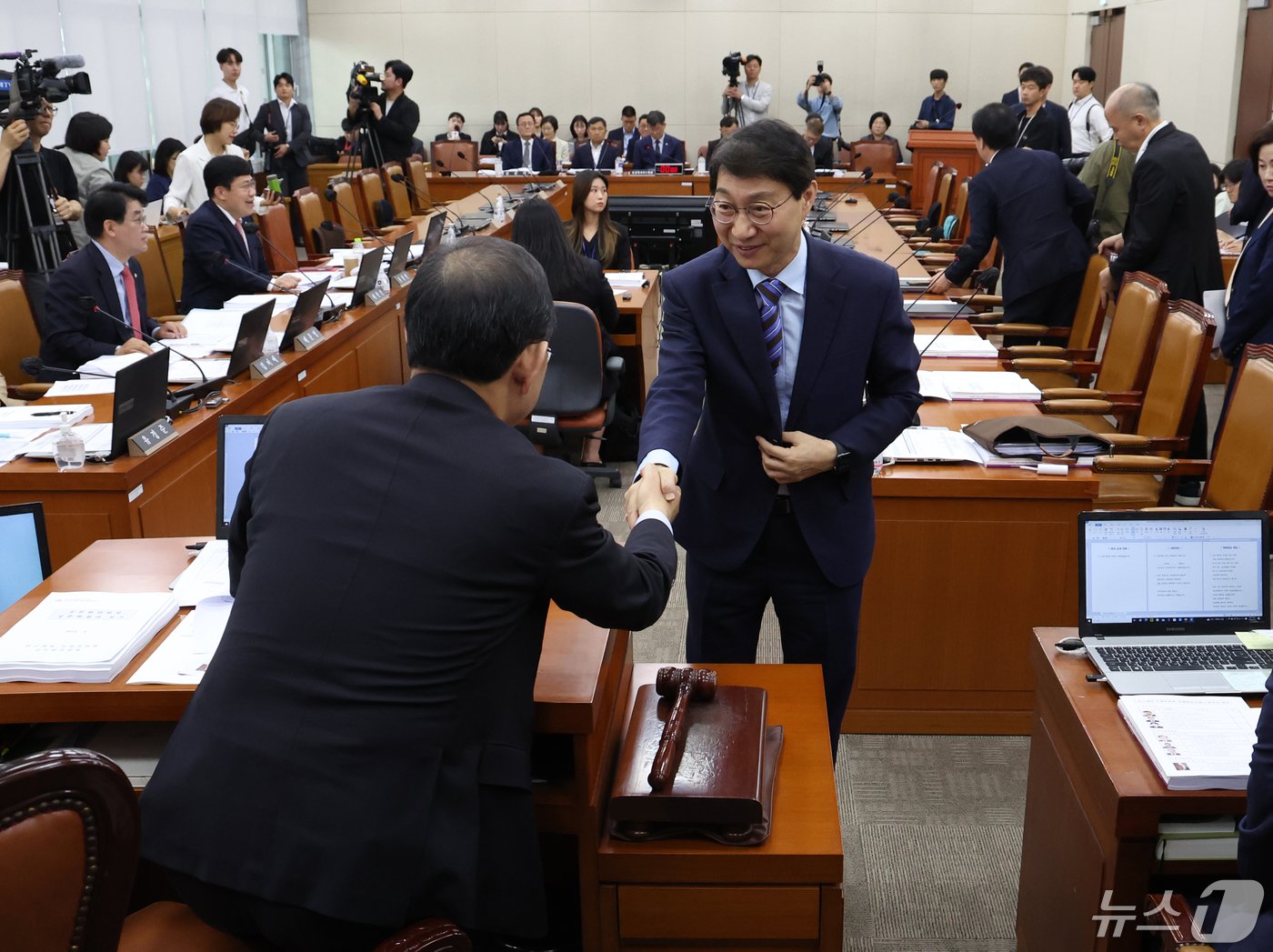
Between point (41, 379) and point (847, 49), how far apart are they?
12563 millimetres

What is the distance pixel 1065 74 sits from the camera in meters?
14.5

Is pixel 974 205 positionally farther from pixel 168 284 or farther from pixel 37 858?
pixel 37 858

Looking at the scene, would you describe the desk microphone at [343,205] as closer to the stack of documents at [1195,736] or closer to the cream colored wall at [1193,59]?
the stack of documents at [1195,736]

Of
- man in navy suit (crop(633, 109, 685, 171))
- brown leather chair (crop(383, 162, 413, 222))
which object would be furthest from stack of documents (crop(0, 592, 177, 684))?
man in navy suit (crop(633, 109, 685, 171))

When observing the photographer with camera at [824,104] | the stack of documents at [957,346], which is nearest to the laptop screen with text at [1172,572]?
the stack of documents at [957,346]

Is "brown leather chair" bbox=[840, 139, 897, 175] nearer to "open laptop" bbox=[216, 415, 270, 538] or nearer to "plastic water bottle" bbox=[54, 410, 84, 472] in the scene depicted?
"plastic water bottle" bbox=[54, 410, 84, 472]

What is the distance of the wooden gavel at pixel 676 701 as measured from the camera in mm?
1625

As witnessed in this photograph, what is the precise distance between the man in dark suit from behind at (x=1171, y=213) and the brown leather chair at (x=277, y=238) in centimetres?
380

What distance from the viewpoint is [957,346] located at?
4.09 m

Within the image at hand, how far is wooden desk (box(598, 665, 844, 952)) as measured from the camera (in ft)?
5.26

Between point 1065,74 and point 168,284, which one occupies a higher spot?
point 1065,74

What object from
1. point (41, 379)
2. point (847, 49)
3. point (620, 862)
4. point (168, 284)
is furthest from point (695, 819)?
point (847, 49)

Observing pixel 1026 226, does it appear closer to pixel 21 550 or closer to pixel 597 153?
pixel 21 550

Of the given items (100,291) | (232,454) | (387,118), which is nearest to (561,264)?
(100,291)
